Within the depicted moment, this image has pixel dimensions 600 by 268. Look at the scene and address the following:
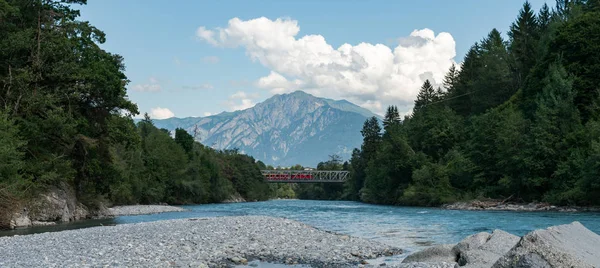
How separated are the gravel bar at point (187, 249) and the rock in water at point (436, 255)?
202 cm

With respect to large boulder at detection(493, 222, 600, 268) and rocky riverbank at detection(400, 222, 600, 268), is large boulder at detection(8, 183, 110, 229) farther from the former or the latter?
large boulder at detection(493, 222, 600, 268)

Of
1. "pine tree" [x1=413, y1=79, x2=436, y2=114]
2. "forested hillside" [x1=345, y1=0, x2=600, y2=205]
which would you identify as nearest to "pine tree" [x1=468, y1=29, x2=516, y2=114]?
"forested hillside" [x1=345, y1=0, x2=600, y2=205]

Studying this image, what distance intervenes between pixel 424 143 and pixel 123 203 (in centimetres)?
5414

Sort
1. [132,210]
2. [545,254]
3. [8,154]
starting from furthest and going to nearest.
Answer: [132,210] → [8,154] → [545,254]

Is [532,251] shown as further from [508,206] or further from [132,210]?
[132,210]

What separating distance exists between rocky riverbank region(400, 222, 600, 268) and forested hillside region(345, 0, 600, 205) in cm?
4221

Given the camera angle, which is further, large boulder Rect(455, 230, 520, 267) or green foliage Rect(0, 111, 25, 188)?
green foliage Rect(0, 111, 25, 188)

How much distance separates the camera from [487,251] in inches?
577

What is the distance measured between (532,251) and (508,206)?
57.5 m

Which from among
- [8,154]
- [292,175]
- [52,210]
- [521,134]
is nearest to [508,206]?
[521,134]

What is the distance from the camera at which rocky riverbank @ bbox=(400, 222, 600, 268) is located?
8367 mm

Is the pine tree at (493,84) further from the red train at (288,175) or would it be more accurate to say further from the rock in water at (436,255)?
the rock in water at (436,255)

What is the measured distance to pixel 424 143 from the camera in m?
97.2

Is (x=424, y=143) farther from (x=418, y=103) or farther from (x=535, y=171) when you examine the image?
(x=418, y=103)
